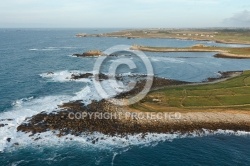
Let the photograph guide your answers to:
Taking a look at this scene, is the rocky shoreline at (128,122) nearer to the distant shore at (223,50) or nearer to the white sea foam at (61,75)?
the white sea foam at (61,75)

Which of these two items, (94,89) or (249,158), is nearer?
(249,158)

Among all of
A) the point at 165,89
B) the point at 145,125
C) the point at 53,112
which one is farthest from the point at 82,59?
the point at 145,125

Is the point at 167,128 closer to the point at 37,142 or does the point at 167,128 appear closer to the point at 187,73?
the point at 37,142

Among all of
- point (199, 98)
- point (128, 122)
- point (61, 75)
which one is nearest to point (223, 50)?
point (61, 75)

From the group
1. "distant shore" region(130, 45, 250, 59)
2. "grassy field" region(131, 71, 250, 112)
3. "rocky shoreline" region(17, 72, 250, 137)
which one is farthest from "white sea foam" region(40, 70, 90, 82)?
"distant shore" region(130, 45, 250, 59)

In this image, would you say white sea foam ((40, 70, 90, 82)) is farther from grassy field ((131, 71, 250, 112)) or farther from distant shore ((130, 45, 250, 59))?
distant shore ((130, 45, 250, 59))

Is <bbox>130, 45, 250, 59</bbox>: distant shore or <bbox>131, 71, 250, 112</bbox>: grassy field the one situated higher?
<bbox>130, 45, 250, 59</bbox>: distant shore

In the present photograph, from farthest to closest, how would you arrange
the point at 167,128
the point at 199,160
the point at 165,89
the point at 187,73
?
the point at 187,73 < the point at 165,89 < the point at 167,128 < the point at 199,160
